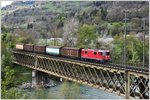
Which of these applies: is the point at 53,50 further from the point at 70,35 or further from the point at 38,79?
the point at 70,35

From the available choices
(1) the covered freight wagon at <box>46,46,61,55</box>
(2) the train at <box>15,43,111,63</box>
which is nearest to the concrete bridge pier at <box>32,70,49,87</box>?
(2) the train at <box>15,43,111,63</box>

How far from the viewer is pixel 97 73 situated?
80.1 ft

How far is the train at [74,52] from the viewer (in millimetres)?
23609

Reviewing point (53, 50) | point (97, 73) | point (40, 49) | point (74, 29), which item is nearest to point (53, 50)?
point (53, 50)

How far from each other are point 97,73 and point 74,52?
11.5 ft

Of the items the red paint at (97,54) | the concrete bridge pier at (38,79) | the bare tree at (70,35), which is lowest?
the concrete bridge pier at (38,79)

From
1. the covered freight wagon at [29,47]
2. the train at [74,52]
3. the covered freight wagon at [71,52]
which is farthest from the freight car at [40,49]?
the covered freight wagon at [71,52]

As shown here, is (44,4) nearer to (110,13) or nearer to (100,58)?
(110,13)

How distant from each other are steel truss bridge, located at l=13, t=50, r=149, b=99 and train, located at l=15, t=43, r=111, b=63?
2.16 ft

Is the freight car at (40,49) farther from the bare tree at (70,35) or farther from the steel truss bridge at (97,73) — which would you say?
the bare tree at (70,35)

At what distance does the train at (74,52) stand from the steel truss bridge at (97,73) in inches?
25.9

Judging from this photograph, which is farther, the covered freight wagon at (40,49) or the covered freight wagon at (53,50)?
the covered freight wagon at (40,49)

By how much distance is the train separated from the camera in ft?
77.5

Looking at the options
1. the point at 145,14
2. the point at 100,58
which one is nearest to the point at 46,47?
the point at 100,58
